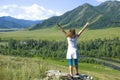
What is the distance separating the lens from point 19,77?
38.9 feet

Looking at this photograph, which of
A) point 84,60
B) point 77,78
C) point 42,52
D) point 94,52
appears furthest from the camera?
point 94,52

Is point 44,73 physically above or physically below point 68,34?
below

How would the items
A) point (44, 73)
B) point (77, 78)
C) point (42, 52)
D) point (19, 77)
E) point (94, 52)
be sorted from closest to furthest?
point (19, 77) → point (44, 73) → point (77, 78) → point (42, 52) → point (94, 52)

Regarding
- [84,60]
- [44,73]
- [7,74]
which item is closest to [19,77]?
[7,74]

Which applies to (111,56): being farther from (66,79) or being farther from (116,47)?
(66,79)

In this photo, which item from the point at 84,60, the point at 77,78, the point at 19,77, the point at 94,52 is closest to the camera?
the point at 19,77

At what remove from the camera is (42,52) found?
18350cm

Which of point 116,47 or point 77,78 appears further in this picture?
point 116,47

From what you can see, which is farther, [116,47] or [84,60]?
[116,47]

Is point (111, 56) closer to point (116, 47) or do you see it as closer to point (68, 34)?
point (116, 47)

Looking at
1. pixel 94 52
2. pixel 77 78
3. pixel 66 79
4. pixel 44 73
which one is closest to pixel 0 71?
pixel 44 73

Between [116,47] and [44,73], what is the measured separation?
183170 millimetres

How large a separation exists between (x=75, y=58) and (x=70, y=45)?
871mm

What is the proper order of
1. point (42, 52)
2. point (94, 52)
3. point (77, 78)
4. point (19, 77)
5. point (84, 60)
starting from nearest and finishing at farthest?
point (19, 77), point (77, 78), point (84, 60), point (42, 52), point (94, 52)
